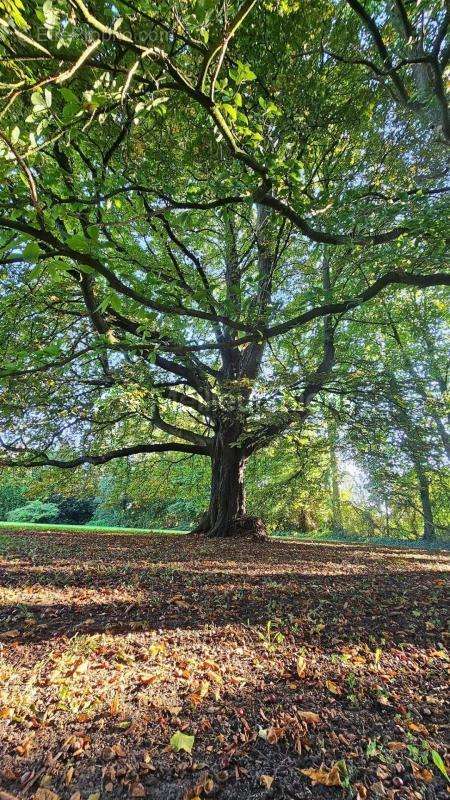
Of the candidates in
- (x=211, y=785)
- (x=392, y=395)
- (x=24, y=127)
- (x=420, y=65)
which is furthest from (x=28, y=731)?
(x=392, y=395)

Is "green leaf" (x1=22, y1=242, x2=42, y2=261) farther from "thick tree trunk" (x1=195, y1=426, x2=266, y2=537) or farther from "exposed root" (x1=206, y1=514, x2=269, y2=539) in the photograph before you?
"exposed root" (x1=206, y1=514, x2=269, y2=539)

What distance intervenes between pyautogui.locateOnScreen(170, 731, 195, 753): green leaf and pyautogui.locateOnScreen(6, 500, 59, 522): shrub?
78.1 ft

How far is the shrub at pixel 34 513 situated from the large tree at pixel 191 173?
56.6ft

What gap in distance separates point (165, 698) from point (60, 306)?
6621 mm

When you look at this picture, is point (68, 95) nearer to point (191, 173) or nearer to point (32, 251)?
point (32, 251)

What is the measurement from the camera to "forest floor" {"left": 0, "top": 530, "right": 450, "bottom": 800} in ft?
5.43

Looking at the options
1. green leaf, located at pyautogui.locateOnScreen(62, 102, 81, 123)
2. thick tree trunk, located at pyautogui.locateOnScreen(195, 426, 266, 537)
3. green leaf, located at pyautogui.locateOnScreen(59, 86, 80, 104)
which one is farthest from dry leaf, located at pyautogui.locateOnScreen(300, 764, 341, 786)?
thick tree trunk, located at pyautogui.locateOnScreen(195, 426, 266, 537)

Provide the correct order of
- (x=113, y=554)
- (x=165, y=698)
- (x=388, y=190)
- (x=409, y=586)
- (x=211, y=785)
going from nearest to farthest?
(x=211, y=785) → (x=165, y=698) → (x=409, y=586) → (x=388, y=190) → (x=113, y=554)

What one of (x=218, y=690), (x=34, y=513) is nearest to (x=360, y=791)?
(x=218, y=690)

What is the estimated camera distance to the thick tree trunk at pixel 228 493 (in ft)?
29.6

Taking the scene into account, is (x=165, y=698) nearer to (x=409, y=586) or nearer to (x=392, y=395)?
(x=409, y=586)

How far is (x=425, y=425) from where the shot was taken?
8.12 m

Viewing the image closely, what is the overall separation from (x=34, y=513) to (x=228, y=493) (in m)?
19.3

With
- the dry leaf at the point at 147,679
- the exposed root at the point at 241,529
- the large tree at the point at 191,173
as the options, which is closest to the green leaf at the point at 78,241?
the large tree at the point at 191,173
